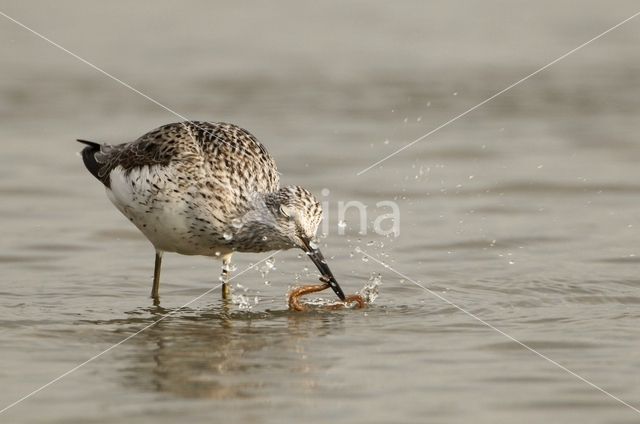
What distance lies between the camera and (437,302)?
33.7 feet

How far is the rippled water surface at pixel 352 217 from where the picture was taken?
7.85m

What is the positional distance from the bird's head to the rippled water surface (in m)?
0.48

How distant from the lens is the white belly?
1025 cm

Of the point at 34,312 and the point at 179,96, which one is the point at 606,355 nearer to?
the point at 34,312

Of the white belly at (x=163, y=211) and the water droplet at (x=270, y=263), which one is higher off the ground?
the white belly at (x=163, y=211)

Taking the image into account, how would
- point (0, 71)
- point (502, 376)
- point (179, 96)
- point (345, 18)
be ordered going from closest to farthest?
point (502, 376) → point (179, 96) → point (0, 71) → point (345, 18)

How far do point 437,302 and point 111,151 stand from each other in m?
3.73

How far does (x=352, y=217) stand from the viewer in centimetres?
1370

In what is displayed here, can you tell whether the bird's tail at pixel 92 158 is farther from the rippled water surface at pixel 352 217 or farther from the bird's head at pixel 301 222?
the bird's head at pixel 301 222

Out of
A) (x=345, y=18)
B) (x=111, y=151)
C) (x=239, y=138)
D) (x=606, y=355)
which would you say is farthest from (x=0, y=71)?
(x=606, y=355)

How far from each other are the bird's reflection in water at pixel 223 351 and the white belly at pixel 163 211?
1.95 feet

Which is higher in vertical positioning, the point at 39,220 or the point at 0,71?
the point at 0,71

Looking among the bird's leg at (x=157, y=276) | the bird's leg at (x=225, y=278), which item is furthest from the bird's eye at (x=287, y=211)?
the bird's leg at (x=157, y=276)

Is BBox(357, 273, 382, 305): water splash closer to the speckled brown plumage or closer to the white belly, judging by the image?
the speckled brown plumage
